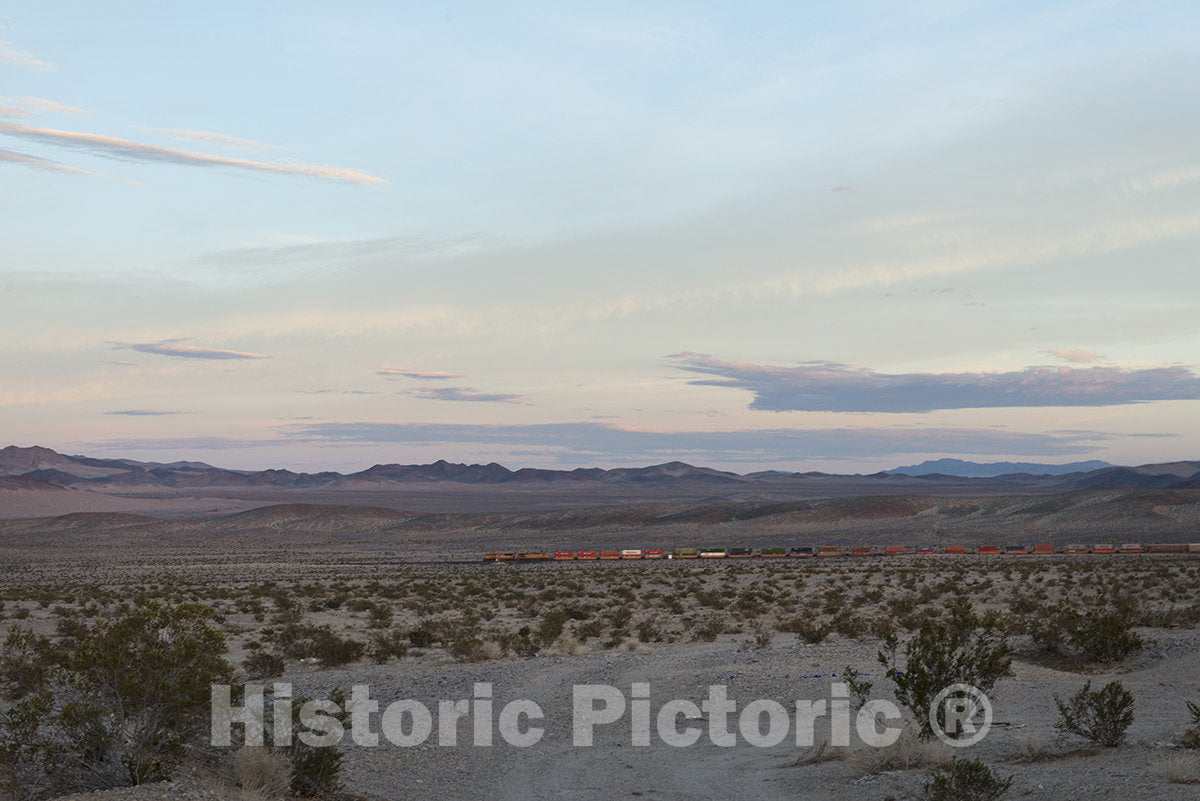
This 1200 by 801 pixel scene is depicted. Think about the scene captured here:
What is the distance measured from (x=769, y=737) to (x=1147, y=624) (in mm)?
14712

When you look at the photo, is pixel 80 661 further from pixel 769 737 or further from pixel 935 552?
pixel 935 552

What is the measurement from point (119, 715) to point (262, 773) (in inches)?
55.9

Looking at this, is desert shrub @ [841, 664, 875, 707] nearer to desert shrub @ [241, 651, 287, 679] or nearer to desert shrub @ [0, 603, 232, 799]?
desert shrub @ [0, 603, 232, 799]

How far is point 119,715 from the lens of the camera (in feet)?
33.0

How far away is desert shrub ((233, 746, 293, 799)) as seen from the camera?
1014cm

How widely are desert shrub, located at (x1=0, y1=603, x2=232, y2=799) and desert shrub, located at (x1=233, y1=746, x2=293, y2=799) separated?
0.58 m

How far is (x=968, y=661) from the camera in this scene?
1284cm

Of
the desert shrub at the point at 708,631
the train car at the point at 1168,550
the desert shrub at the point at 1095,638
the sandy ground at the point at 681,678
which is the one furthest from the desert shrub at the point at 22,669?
the train car at the point at 1168,550

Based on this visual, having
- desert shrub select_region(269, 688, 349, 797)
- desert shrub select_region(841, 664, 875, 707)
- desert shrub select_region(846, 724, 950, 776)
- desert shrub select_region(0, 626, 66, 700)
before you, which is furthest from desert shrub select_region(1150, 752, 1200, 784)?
desert shrub select_region(0, 626, 66, 700)

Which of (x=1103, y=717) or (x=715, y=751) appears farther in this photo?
(x=715, y=751)

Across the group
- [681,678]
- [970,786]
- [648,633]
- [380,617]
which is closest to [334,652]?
[681,678]

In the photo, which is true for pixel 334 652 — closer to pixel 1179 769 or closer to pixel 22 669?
pixel 22 669

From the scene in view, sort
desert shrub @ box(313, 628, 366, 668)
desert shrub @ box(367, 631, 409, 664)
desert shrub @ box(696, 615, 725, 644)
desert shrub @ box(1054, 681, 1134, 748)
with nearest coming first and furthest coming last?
desert shrub @ box(1054, 681, 1134, 748)
desert shrub @ box(313, 628, 366, 668)
desert shrub @ box(367, 631, 409, 664)
desert shrub @ box(696, 615, 725, 644)

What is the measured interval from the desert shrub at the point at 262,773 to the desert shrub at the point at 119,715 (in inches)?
22.7
